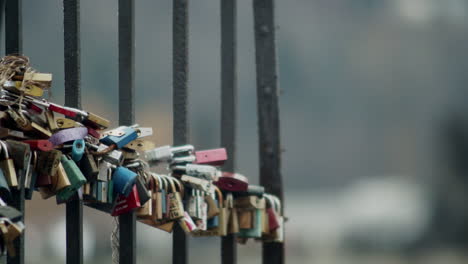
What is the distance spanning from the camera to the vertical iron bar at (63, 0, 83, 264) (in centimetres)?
464

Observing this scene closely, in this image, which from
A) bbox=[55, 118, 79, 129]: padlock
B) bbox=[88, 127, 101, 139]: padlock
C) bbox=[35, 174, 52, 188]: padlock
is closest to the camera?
bbox=[35, 174, 52, 188]: padlock

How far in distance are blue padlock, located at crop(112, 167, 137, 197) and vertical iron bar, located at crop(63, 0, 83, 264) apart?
174 millimetres

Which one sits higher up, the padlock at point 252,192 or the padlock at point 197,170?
the padlock at point 197,170

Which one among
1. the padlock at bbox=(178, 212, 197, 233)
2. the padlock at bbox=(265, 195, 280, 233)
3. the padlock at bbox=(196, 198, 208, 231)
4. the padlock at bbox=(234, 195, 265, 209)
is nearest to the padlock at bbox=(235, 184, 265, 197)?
the padlock at bbox=(234, 195, 265, 209)

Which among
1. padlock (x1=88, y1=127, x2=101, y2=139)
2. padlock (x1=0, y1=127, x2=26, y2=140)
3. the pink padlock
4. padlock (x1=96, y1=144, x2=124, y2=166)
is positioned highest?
padlock (x1=88, y1=127, x2=101, y2=139)

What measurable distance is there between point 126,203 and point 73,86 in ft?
1.86

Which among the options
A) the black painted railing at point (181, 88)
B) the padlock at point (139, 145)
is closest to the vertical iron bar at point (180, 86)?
the black painted railing at point (181, 88)

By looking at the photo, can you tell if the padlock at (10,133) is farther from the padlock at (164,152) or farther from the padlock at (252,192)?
the padlock at (252,192)

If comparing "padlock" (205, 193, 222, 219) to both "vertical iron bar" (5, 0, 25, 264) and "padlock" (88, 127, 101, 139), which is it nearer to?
"padlock" (88, 127, 101, 139)

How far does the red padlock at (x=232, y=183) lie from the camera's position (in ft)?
18.6

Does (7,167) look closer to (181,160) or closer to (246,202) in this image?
(181,160)

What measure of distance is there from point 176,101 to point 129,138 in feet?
3.05

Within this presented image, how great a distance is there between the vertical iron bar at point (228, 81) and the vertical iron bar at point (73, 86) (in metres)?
1.32

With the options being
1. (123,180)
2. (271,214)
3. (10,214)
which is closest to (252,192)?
(271,214)
